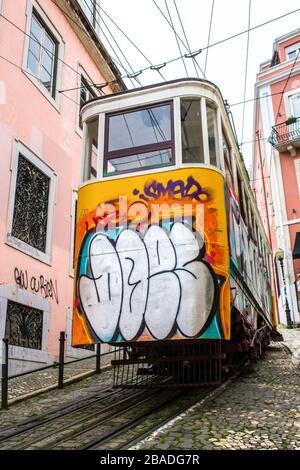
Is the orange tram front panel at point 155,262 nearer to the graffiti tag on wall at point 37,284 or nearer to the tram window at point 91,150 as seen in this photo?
the tram window at point 91,150

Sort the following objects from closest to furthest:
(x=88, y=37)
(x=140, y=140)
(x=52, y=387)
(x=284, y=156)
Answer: (x=140, y=140) < (x=52, y=387) < (x=88, y=37) < (x=284, y=156)

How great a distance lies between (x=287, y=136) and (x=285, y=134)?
0.54 feet

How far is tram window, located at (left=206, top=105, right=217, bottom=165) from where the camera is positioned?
5895 millimetres

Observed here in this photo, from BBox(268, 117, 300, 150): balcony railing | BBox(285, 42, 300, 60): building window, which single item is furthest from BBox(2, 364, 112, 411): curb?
BBox(285, 42, 300, 60): building window

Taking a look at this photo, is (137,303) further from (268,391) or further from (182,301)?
(268,391)

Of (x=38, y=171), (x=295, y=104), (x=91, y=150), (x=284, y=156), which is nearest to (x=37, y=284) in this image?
(x=38, y=171)

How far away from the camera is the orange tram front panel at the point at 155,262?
500cm

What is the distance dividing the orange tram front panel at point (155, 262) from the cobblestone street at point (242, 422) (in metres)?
0.87

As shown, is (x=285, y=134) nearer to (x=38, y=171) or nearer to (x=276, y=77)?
(x=276, y=77)

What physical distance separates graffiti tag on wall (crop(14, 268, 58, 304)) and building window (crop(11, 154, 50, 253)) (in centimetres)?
74

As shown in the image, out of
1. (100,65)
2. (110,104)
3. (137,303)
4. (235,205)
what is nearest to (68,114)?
(100,65)

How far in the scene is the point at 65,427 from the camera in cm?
457

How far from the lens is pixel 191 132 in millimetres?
5875

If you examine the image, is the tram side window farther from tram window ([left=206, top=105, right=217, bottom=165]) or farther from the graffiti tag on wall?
the graffiti tag on wall
